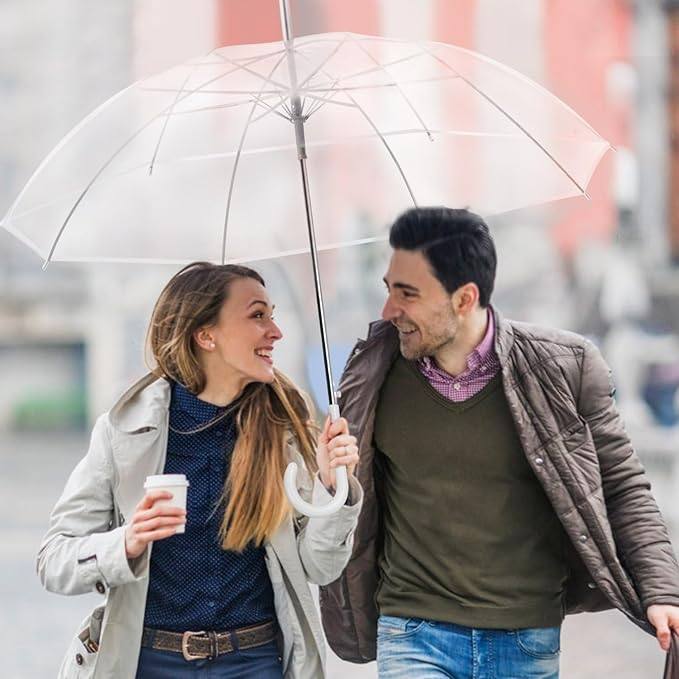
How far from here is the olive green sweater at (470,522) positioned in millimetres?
2771

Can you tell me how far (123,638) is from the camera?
8.44 ft

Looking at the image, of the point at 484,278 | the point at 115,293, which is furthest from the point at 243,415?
the point at 115,293

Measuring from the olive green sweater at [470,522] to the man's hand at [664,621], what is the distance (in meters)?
0.20

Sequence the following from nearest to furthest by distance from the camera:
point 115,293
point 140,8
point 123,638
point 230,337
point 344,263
→ point 123,638
point 230,337
point 140,8
point 344,263
point 115,293

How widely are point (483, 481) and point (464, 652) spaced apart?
32 cm

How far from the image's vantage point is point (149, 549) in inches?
99.7

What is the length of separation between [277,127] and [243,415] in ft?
1.88

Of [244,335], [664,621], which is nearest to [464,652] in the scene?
[664,621]

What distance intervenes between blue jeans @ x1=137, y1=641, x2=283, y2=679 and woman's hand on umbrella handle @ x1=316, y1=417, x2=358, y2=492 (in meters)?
0.33

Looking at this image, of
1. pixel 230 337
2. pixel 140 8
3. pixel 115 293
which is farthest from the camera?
pixel 115 293

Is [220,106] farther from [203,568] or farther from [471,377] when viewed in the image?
[203,568]

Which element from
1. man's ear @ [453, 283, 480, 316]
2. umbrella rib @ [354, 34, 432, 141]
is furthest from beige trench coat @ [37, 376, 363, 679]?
umbrella rib @ [354, 34, 432, 141]

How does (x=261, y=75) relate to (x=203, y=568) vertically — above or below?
above

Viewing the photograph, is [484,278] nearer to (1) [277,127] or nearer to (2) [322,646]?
(1) [277,127]
